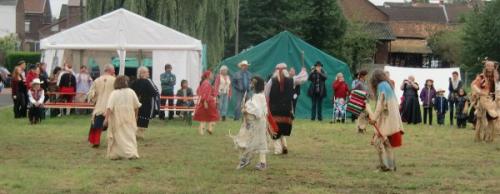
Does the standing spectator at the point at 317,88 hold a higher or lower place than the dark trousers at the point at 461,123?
higher

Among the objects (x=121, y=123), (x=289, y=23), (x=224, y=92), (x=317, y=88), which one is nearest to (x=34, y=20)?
(x=289, y=23)

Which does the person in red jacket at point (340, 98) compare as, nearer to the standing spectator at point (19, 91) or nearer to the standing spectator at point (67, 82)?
the standing spectator at point (67, 82)

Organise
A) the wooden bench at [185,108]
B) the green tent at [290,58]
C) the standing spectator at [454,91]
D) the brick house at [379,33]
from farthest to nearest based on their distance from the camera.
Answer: the brick house at [379,33] < the green tent at [290,58] < the standing spectator at [454,91] < the wooden bench at [185,108]

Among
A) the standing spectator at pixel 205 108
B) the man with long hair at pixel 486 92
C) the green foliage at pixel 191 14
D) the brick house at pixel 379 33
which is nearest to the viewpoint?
the man with long hair at pixel 486 92

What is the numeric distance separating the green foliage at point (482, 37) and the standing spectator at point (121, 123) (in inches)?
1644

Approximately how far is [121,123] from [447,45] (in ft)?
196

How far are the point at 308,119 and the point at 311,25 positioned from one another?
2795 cm

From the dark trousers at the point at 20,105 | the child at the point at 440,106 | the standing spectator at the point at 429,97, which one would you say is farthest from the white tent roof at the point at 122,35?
the child at the point at 440,106

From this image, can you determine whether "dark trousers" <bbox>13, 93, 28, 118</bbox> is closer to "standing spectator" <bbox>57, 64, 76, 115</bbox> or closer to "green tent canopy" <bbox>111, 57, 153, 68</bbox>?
"standing spectator" <bbox>57, 64, 76, 115</bbox>

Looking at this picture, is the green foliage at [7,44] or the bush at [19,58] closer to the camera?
the bush at [19,58]

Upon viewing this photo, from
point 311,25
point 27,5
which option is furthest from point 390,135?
point 27,5

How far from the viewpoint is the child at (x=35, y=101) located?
2258 cm

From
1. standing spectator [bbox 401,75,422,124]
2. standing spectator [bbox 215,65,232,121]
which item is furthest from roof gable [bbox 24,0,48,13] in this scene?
standing spectator [bbox 401,75,422,124]

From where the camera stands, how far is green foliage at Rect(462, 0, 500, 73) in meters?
54.0
